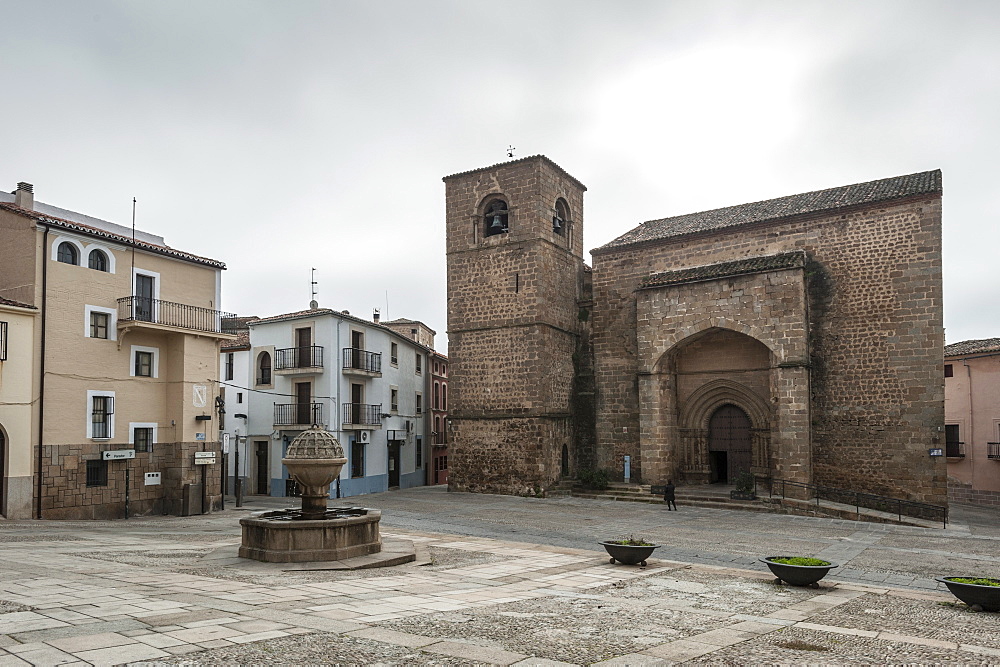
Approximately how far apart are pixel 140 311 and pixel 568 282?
14958mm

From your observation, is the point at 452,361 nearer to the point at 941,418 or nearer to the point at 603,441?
the point at 603,441

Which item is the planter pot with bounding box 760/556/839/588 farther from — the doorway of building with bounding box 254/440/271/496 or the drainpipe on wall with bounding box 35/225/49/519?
the doorway of building with bounding box 254/440/271/496

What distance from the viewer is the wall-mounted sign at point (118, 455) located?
1992 cm

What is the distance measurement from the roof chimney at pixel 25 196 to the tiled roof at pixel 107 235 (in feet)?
4.54

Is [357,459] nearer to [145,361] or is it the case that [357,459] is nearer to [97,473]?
[145,361]

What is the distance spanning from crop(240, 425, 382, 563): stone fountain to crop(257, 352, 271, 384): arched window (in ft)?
56.7

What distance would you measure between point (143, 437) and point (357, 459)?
899 centimetres

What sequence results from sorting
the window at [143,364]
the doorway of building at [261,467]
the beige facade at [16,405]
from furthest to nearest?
1. the doorway of building at [261,467]
2. the window at [143,364]
3. the beige facade at [16,405]

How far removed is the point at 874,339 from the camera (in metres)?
23.0

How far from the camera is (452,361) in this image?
2852 centimetres

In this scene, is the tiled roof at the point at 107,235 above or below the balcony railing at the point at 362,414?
above

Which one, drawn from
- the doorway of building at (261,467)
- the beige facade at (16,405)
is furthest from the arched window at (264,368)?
the beige facade at (16,405)

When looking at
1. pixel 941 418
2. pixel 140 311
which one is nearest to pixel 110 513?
pixel 140 311

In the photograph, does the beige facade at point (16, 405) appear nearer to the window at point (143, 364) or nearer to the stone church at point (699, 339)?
the window at point (143, 364)
